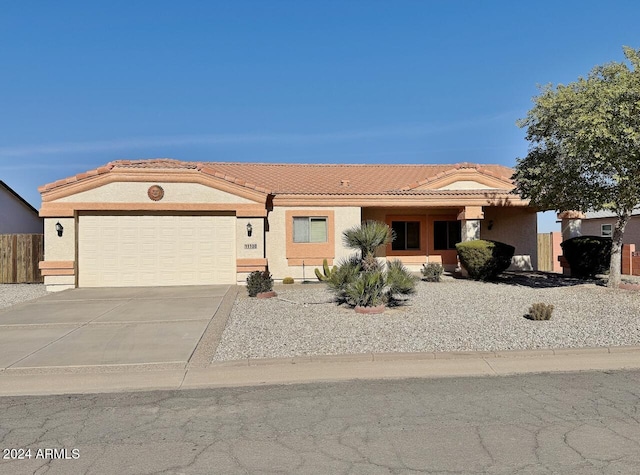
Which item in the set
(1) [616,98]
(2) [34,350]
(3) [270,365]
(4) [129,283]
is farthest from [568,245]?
(2) [34,350]

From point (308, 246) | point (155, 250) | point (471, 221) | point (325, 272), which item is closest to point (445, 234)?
point (471, 221)

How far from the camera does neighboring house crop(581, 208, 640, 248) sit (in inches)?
1030

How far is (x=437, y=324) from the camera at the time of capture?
9.68 m

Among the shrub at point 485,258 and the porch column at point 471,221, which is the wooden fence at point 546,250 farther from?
the shrub at point 485,258

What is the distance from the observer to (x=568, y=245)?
58.5ft

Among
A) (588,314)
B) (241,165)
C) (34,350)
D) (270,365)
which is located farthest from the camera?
(241,165)

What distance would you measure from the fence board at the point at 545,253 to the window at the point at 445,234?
6399 millimetres

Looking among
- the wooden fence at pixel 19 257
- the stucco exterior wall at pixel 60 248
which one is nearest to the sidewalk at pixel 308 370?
the stucco exterior wall at pixel 60 248

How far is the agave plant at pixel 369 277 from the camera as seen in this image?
11.0 m

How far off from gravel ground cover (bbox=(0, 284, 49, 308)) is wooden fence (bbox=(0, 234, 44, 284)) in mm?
624

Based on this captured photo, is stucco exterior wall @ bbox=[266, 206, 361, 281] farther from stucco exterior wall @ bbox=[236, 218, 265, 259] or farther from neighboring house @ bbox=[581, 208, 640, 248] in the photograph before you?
neighboring house @ bbox=[581, 208, 640, 248]

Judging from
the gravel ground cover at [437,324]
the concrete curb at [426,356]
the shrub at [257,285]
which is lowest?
the concrete curb at [426,356]

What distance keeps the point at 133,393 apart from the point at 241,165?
64.6 feet

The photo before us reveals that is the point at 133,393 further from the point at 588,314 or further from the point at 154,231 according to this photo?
the point at 154,231
